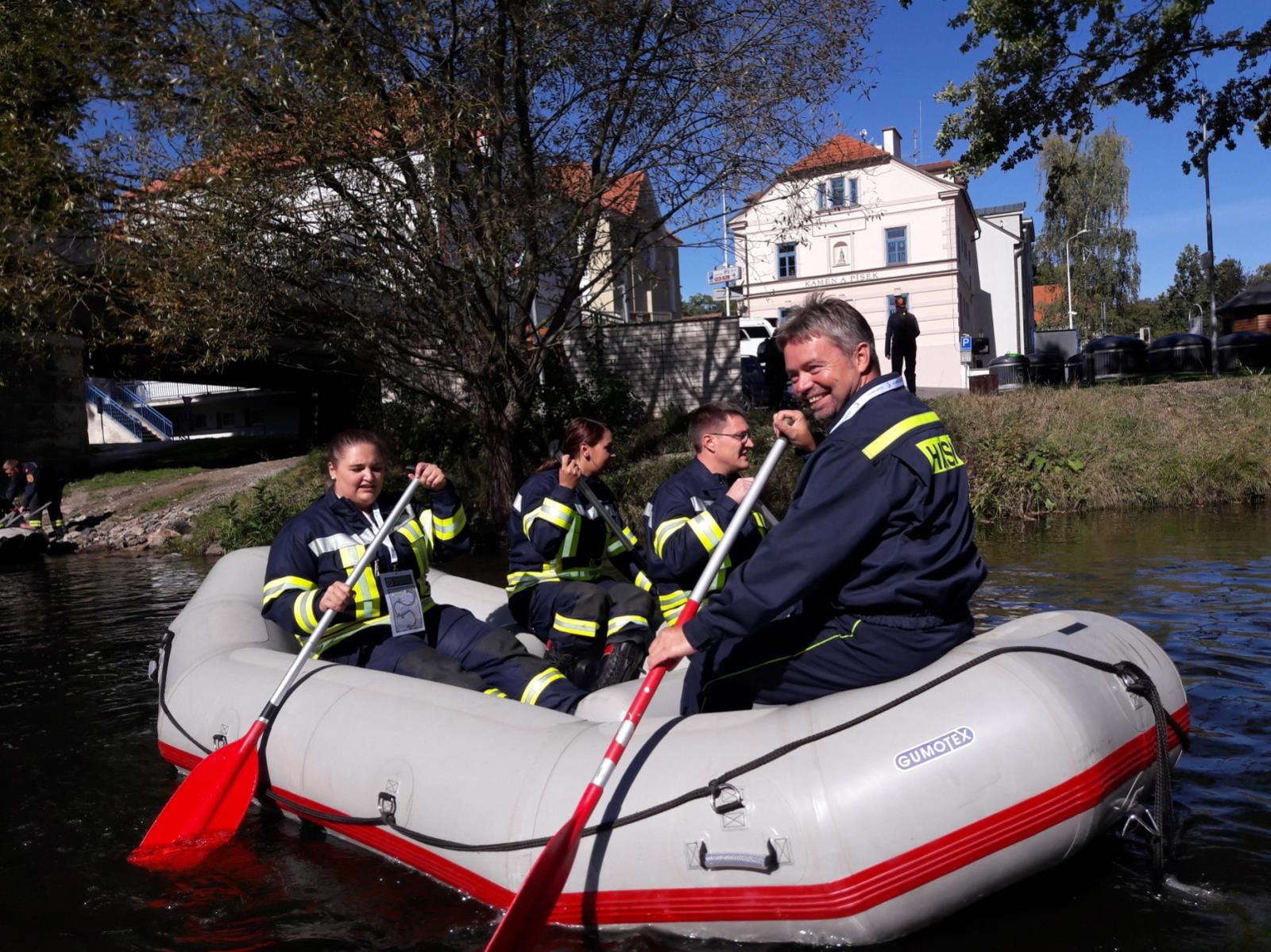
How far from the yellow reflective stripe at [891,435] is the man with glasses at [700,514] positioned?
116 cm

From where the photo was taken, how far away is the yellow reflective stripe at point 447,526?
16.3ft

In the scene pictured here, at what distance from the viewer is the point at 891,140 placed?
3550 centimetres

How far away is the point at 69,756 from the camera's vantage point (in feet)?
16.4

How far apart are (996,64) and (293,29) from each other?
8.84 meters

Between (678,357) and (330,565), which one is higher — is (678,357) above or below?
above

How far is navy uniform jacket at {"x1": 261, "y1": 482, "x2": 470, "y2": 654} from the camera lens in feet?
14.3

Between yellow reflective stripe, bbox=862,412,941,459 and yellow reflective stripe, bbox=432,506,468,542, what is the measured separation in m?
2.67

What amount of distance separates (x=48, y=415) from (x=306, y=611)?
683 inches

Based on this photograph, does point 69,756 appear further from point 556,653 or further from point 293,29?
point 293,29

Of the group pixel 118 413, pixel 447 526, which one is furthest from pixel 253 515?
pixel 118 413

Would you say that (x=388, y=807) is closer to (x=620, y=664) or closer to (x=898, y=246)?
(x=620, y=664)

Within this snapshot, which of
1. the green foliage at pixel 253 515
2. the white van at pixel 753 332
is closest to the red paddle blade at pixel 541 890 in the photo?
the green foliage at pixel 253 515

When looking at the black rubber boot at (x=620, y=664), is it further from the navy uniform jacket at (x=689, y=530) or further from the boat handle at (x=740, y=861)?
the boat handle at (x=740, y=861)

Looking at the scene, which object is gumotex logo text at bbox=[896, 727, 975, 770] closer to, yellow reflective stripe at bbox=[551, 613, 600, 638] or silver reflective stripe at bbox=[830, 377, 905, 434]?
silver reflective stripe at bbox=[830, 377, 905, 434]
